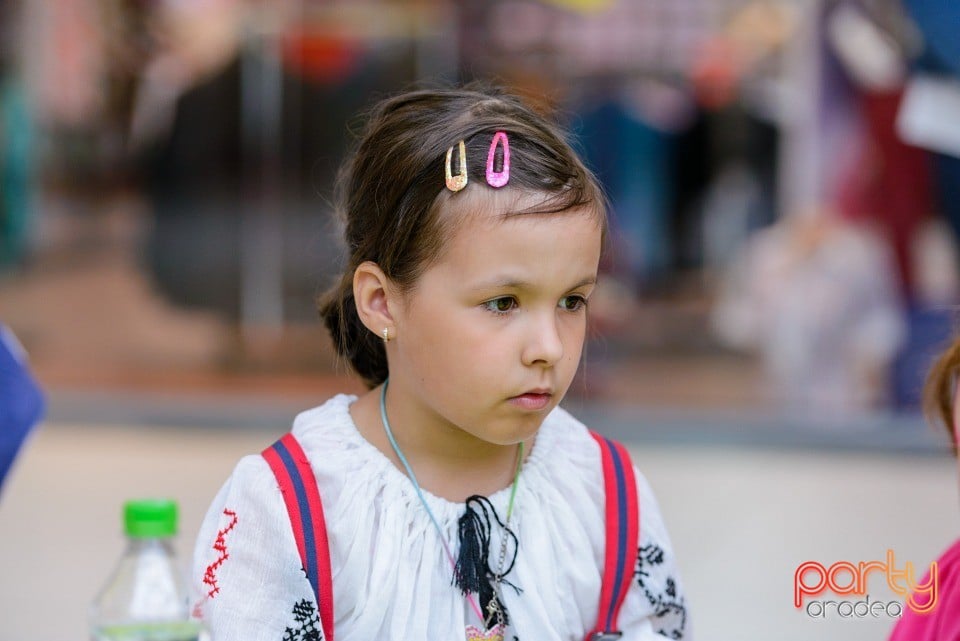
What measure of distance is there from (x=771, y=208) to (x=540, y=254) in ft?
14.9

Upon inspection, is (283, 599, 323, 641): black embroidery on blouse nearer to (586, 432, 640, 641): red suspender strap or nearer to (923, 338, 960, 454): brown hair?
(586, 432, 640, 641): red suspender strap

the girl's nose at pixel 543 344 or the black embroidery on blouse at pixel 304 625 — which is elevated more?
the girl's nose at pixel 543 344

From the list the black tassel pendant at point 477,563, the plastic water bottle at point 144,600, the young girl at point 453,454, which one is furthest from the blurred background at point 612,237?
the plastic water bottle at point 144,600

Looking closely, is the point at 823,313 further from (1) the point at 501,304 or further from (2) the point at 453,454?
(1) the point at 501,304

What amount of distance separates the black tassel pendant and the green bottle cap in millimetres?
525

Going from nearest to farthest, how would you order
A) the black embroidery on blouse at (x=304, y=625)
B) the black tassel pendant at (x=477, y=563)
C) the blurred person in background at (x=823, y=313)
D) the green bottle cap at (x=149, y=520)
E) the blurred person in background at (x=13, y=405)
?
the green bottle cap at (x=149, y=520)
the black embroidery on blouse at (x=304, y=625)
the black tassel pendant at (x=477, y=563)
the blurred person in background at (x=13, y=405)
the blurred person in background at (x=823, y=313)

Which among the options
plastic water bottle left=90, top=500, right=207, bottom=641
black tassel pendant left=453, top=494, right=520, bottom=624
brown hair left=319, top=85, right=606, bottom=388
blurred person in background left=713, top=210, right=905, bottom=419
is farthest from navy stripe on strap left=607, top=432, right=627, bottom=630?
blurred person in background left=713, top=210, right=905, bottom=419

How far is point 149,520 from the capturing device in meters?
1.59

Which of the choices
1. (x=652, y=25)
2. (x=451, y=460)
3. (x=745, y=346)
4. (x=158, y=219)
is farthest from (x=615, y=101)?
(x=451, y=460)

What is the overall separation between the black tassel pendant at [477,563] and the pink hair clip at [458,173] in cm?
49

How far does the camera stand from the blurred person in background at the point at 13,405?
2389 mm

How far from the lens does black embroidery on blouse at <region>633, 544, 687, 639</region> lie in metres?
2.13

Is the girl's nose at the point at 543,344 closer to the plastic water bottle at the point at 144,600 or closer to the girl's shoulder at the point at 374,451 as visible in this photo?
the girl's shoulder at the point at 374,451

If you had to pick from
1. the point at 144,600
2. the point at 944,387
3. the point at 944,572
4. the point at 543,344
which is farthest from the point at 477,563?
the point at 944,387
